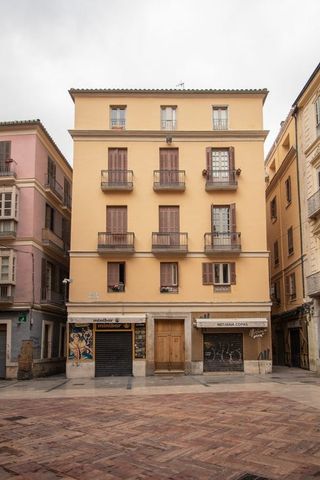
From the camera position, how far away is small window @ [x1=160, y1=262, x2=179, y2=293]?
84.9ft

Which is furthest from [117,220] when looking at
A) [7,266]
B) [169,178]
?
[7,266]

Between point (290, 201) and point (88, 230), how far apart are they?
12.2 m

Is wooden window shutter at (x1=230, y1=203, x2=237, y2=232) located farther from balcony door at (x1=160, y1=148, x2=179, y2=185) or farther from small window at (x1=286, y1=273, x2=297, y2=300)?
small window at (x1=286, y1=273, x2=297, y2=300)

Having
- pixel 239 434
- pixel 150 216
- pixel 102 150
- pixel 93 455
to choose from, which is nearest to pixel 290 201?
pixel 150 216

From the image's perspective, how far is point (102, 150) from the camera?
89.2 feet

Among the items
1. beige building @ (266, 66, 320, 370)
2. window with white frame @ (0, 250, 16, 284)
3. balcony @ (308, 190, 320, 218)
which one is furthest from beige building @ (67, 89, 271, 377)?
window with white frame @ (0, 250, 16, 284)

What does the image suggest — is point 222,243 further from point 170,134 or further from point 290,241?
point 170,134

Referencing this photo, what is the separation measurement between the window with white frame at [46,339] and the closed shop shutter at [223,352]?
8890 mm

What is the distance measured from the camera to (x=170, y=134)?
27.2m

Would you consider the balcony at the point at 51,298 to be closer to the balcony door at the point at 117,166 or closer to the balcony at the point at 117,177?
the balcony at the point at 117,177

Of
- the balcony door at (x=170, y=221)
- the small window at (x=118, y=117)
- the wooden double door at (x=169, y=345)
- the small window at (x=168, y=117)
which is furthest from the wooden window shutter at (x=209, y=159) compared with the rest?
the wooden double door at (x=169, y=345)

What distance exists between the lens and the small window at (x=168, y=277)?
84.9ft

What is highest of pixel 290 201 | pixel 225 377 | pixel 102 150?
pixel 102 150

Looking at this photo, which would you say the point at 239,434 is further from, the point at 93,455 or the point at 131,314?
the point at 131,314
